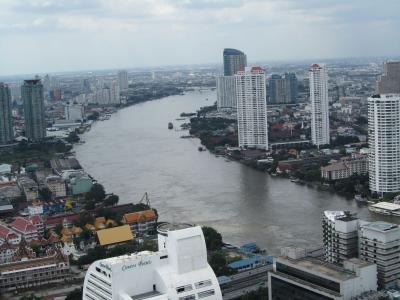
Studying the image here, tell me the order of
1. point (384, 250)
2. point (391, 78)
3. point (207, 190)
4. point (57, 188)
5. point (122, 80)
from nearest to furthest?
point (384, 250)
point (207, 190)
point (57, 188)
point (391, 78)
point (122, 80)

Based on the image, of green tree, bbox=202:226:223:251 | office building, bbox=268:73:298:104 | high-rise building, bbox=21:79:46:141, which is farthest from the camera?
office building, bbox=268:73:298:104

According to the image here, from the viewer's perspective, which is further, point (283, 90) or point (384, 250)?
point (283, 90)

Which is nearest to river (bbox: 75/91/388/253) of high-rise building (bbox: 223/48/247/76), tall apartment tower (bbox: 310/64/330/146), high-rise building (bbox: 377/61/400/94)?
tall apartment tower (bbox: 310/64/330/146)

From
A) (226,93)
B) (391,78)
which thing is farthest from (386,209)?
(226,93)

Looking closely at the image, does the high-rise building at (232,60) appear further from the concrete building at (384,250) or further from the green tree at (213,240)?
the concrete building at (384,250)

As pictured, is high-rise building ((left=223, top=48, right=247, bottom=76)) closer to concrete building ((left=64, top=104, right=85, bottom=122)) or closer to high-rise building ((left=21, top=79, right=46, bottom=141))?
concrete building ((left=64, top=104, right=85, bottom=122))

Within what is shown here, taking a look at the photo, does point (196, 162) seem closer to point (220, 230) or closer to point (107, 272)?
point (220, 230)

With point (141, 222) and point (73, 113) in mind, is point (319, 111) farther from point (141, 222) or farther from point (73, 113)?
point (73, 113)
